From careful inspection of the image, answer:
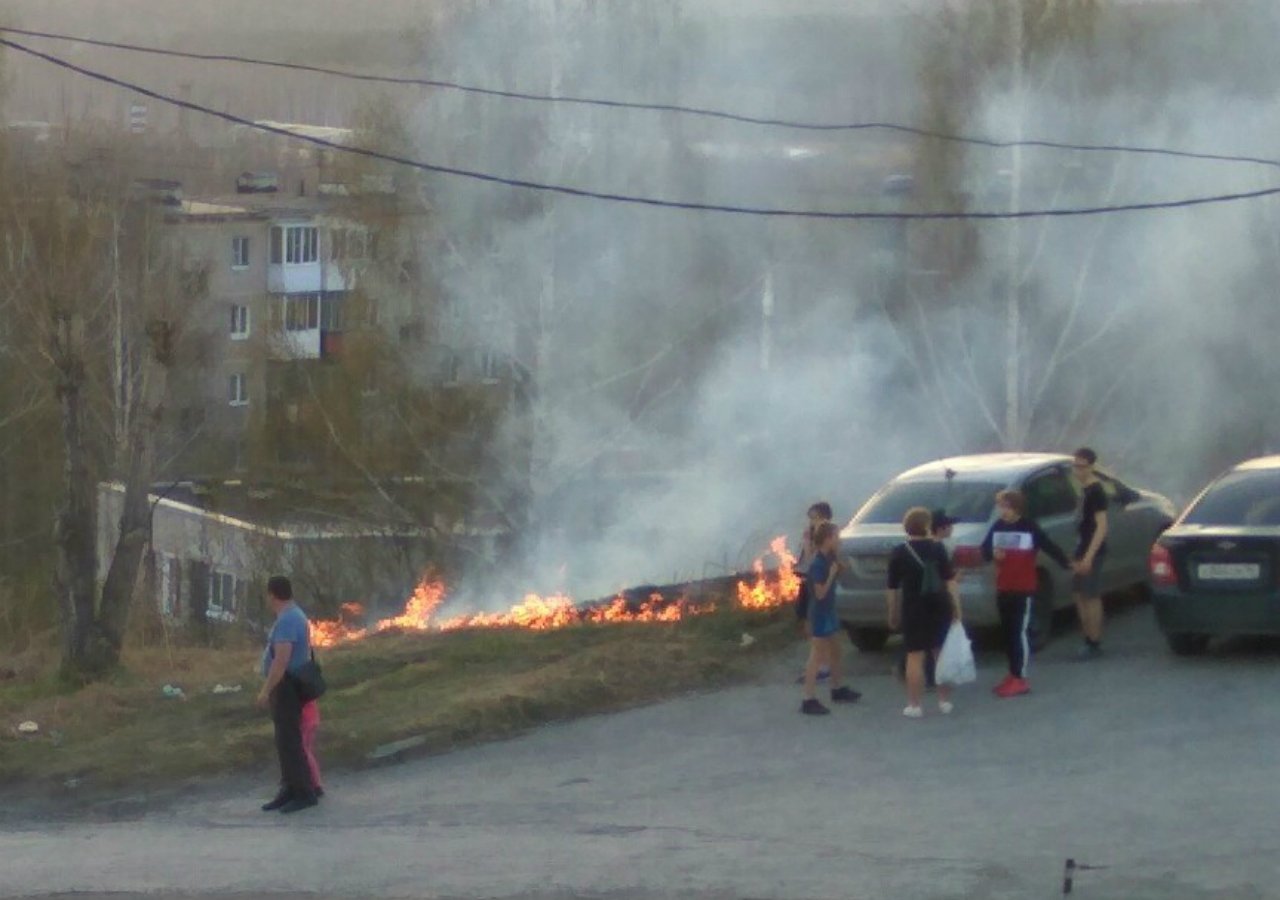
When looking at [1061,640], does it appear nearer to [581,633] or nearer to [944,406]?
[581,633]

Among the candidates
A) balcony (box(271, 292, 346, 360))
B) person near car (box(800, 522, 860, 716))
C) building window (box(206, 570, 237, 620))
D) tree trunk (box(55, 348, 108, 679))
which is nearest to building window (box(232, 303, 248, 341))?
balcony (box(271, 292, 346, 360))

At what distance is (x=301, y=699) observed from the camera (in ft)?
39.4

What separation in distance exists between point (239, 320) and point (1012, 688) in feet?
175

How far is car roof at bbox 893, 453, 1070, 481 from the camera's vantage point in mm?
15453

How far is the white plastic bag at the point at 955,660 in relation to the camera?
12961 millimetres

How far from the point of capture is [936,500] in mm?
15266

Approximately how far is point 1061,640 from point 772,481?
12.9 m

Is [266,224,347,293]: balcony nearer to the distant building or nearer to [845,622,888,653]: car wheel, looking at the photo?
the distant building

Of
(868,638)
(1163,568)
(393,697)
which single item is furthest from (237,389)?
(1163,568)

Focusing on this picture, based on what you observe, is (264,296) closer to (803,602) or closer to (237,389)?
(237,389)

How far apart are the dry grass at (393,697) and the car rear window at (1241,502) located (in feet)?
12.3

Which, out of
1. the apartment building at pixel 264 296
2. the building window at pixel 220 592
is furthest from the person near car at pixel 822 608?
the building window at pixel 220 592

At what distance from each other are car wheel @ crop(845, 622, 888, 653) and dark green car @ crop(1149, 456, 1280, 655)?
7.65 ft

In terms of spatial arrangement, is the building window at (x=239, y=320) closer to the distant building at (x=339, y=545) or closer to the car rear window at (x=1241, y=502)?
the distant building at (x=339, y=545)
